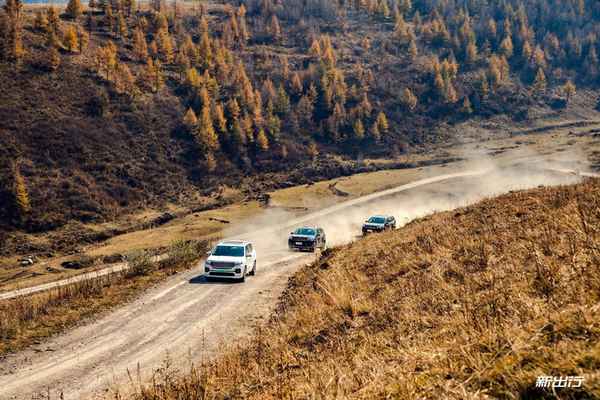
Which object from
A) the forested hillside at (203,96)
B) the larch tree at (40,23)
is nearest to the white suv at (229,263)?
the forested hillside at (203,96)

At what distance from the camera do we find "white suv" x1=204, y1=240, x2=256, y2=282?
2275 cm

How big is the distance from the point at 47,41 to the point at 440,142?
109m

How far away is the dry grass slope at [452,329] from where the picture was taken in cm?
424

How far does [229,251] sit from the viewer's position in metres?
24.1

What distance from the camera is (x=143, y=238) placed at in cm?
6712

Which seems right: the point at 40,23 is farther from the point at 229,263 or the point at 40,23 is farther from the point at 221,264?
the point at 229,263

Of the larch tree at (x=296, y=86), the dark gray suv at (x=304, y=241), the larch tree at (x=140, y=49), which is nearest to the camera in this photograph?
the dark gray suv at (x=304, y=241)

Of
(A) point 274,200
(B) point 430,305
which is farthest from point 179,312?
(A) point 274,200

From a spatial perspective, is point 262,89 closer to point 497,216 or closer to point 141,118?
point 141,118

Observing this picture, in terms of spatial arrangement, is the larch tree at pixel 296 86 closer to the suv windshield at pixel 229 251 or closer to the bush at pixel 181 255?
the bush at pixel 181 255

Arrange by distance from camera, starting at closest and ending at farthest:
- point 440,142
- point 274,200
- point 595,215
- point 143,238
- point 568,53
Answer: point 595,215 → point 143,238 → point 274,200 → point 440,142 → point 568,53

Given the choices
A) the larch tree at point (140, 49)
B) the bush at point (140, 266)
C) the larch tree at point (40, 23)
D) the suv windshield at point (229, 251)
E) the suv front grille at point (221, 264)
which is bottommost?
the bush at point (140, 266)

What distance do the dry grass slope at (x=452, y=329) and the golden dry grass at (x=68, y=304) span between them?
7.30m

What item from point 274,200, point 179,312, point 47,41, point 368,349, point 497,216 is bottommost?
point 274,200
